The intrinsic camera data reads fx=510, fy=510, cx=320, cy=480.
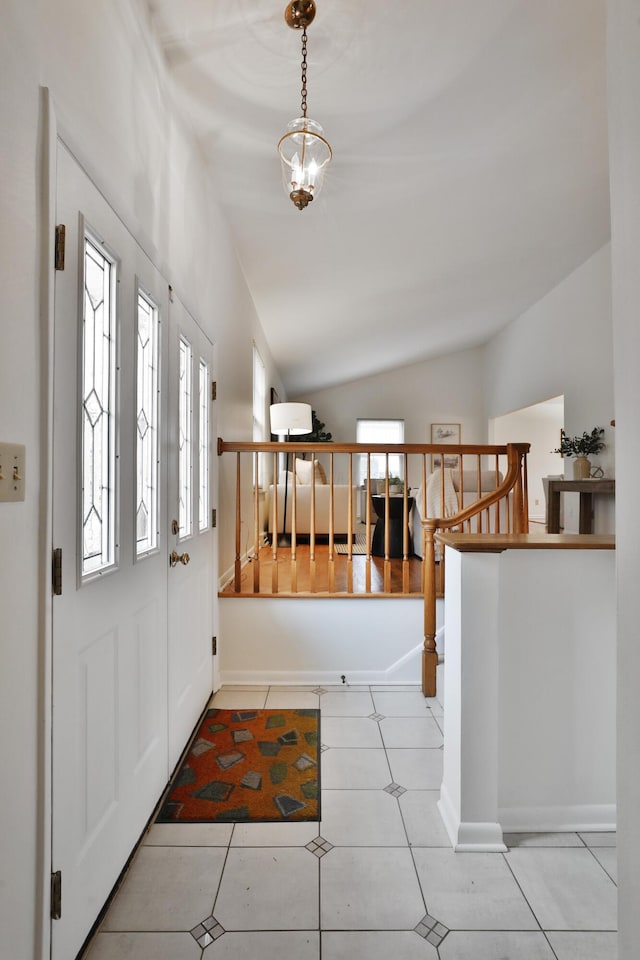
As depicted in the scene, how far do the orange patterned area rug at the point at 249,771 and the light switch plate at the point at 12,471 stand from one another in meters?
1.41

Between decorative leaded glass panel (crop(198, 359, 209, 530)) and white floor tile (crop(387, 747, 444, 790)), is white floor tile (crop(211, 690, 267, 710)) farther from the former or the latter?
decorative leaded glass panel (crop(198, 359, 209, 530))

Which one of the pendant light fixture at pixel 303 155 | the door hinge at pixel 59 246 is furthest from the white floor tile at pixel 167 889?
the pendant light fixture at pixel 303 155

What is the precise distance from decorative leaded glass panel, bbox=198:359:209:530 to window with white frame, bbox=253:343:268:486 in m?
2.12

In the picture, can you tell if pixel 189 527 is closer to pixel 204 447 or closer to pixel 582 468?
pixel 204 447

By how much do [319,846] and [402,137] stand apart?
312 centimetres

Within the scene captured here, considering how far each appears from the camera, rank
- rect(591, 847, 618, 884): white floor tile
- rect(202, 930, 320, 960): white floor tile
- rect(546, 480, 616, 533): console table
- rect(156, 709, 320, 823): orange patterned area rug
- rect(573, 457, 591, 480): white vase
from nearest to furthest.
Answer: rect(202, 930, 320, 960): white floor tile < rect(591, 847, 618, 884): white floor tile < rect(156, 709, 320, 823): orange patterned area rug < rect(546, 480, 616, 533): console table < rect(573, 457, 591, 480): white vase

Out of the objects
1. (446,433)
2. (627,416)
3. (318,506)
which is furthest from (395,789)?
(446,433)

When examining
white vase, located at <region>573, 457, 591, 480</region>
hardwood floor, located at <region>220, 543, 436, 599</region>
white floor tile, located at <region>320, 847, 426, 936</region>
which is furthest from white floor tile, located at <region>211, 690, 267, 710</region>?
white vase, located at <region>573, 457, 591, 480</region>

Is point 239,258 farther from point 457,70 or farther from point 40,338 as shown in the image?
point 40,338

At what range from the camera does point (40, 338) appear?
111 cm

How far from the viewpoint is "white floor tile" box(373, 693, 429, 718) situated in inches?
105

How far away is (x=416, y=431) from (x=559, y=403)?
97.3 inches

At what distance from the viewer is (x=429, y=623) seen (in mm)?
2908

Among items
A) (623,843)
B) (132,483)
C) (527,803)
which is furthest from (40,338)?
(527,803)
